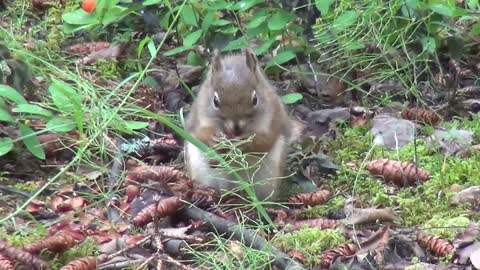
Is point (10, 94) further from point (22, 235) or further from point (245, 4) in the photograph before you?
point (245, 4)

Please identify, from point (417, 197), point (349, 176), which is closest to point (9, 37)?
point (349, 176)

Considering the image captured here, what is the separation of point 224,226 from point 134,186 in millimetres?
652

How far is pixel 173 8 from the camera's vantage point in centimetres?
622

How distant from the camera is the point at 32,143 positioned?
5039 millimetres

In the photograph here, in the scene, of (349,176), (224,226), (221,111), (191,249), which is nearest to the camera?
(191,249)

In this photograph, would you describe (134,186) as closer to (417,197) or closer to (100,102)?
(100,102)

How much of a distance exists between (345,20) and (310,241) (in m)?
1.82

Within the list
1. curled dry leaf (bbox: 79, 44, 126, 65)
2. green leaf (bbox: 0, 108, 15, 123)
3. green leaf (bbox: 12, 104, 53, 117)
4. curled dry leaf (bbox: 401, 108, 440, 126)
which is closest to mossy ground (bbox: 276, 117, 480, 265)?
curled dry leaf (bbox: 401, 108, 440, 126)

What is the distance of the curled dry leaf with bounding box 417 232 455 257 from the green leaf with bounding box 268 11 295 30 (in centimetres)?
188

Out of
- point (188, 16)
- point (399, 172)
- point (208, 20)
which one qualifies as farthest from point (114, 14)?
point (399, 172)

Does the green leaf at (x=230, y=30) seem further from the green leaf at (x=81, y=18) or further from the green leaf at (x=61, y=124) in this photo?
the green leaf at (x=61, y=124)

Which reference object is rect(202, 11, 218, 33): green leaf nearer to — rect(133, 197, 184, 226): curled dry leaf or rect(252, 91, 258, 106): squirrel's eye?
rect(252, 91, 258, 106): squirrel's eye

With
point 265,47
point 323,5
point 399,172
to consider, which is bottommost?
point 399,172

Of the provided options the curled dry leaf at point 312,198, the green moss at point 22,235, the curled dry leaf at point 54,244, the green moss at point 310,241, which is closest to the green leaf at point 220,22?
the curled dry leaf at point 312,198
